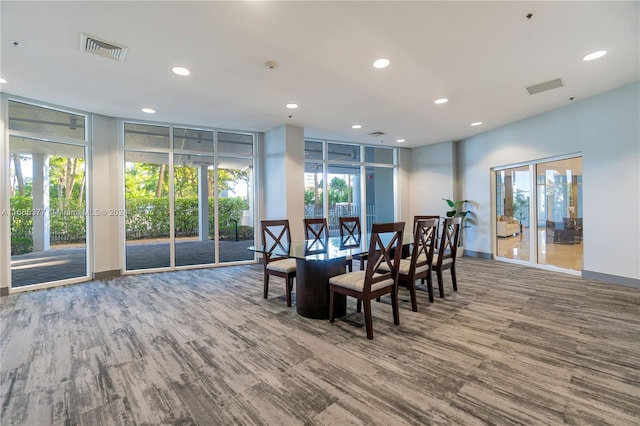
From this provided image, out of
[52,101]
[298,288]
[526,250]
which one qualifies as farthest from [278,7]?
[526,250]

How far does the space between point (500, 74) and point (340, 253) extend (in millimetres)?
3007

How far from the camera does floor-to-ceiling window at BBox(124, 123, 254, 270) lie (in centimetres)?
559

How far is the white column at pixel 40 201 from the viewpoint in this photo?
4.62m

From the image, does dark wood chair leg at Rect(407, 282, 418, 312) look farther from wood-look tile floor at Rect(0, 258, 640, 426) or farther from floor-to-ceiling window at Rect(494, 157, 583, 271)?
floor-to-ceiling window at Rect(494, 157, 583, 271)

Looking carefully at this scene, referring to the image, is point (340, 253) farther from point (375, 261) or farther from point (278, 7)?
point (278, 7)

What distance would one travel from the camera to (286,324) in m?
3.04

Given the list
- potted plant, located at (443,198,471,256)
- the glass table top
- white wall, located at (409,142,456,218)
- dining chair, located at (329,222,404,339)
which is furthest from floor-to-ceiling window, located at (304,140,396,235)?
dining chair, located at (329,222,404,339)

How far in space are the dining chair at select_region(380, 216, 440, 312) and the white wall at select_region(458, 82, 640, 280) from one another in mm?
3029

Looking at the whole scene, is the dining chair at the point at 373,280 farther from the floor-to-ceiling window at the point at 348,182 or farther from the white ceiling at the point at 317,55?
the floor-to-ceiling window at the point at 348,182

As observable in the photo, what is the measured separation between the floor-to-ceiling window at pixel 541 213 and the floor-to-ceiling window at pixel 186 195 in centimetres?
559

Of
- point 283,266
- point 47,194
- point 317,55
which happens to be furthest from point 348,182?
point 47,194

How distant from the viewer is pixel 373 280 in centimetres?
276

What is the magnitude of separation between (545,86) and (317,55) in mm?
3289

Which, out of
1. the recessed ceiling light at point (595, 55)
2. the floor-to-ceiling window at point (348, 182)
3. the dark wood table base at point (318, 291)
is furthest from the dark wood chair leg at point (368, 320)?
the floor-to-ceiling window at point (348, 182)
